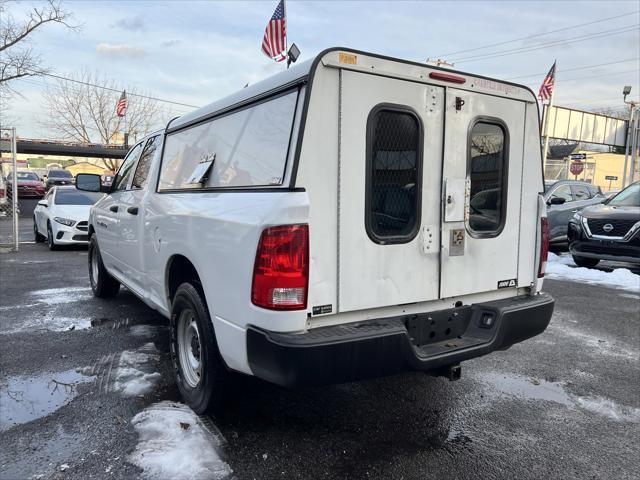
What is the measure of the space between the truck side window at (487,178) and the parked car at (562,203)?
29.0 feet

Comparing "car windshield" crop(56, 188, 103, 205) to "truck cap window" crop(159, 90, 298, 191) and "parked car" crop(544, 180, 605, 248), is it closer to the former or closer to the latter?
"truck cap window" crop(159, 90, 298, 191)

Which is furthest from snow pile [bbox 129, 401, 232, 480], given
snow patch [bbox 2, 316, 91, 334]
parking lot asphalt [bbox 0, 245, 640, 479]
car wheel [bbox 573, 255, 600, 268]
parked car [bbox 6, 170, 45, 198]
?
parked car [bbox 6, 170, 45, 198]

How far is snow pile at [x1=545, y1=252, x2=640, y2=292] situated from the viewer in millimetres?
8359

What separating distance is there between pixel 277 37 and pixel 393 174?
8851 millimetres

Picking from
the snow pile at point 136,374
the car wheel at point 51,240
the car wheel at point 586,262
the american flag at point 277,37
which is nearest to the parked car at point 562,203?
the car wheel at point 586,262

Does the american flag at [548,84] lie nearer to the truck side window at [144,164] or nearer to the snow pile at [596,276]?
the snow pile at [596,276]

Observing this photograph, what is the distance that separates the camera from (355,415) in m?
3.49

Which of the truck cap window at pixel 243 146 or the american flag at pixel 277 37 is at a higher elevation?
the american flag at pixel 277 37

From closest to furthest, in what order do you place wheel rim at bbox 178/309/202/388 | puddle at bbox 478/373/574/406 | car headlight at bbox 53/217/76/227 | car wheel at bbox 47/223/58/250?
A: 1. wheel rim at bbox 178/309/202/388
2. puddle at bbox 478/373/574/406
3. car headlight at bbox 53/217/76/227
4. car wheel at bbox 47/223/58/250

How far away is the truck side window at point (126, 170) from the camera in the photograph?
17.4 feet

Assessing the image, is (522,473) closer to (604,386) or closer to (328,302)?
(328,302)

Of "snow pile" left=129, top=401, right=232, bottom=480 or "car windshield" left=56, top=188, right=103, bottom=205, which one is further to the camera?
"car windshield" left=56, top=188, right=103, bottom=205

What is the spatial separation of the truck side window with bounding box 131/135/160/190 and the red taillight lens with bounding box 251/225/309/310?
2542 mm

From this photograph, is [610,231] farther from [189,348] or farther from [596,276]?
[189,348]
